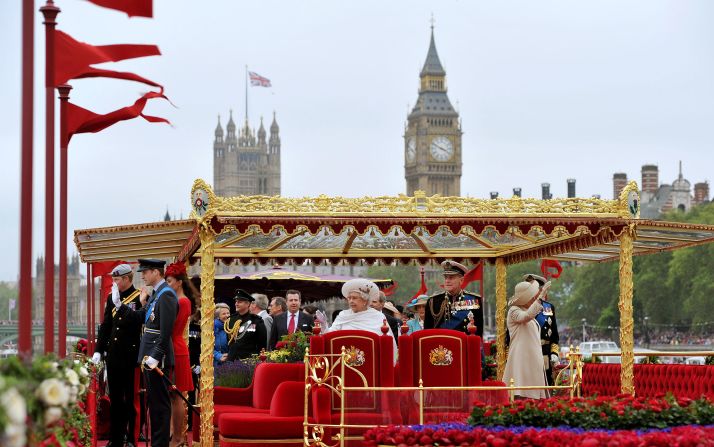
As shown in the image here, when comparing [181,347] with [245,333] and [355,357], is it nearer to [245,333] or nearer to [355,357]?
[355,357]

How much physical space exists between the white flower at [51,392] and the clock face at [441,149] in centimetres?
19022

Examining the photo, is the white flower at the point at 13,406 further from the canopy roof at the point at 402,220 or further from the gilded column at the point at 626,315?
the gilded column at the point at 626,315

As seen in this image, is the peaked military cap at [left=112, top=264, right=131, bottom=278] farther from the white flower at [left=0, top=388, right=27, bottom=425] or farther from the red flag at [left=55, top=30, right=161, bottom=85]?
the white flower at [left=0, top=388, right=27, bottom=425]

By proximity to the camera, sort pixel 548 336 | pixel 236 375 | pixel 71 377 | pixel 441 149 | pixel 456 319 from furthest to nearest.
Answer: pixel 441 149 < pixel 548 336 < pixel 456 319 < pixel 236 375 < pixel 71 377

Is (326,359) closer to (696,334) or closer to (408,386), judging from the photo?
(408,386)

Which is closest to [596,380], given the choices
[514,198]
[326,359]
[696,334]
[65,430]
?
[514,198]

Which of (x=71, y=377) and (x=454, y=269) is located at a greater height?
(x=454, y=269)

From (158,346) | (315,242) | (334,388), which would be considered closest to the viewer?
(334,388)

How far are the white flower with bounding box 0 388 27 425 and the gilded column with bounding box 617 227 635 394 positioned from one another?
31.6ft

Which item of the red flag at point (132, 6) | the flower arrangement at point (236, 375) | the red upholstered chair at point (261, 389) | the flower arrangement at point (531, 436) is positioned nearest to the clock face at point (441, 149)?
the flower arrangement at point (236, 375)

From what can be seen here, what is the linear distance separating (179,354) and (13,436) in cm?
742

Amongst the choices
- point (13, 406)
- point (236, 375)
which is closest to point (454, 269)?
point (236, 375)

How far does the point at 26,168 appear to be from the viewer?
7.10m

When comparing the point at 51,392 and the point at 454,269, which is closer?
the point at 51,392
